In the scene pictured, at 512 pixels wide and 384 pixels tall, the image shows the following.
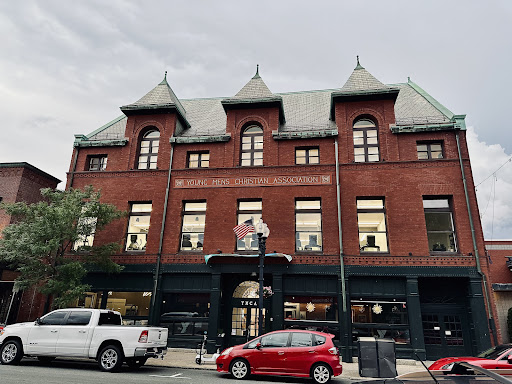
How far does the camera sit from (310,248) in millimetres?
17156

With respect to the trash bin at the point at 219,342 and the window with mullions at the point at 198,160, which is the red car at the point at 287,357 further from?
the window with mullions at the point at 198,160

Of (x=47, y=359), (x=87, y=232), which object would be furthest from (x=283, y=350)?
(x=87, y=232)

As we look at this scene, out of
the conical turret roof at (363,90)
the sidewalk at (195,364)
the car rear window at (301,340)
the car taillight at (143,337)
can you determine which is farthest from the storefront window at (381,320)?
the conical turret roof at (363,90)

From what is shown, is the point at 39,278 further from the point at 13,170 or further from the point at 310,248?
the point at 310,248

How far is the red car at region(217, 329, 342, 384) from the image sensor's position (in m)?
10.1

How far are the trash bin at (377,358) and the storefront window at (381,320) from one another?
173 inches

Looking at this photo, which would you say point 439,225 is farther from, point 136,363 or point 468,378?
point 468,378

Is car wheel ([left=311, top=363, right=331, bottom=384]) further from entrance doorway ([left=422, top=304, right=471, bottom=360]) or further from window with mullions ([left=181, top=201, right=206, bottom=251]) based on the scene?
window with mullions ([left=181, top=201, right=206, bottom=251])

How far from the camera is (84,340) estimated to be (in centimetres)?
1105

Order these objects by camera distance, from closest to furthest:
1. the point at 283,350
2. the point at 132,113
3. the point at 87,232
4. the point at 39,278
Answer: the point at 283,350 < the point at 39,278 < the point at 87,232 < the point at 132,113

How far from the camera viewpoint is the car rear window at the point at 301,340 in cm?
1052

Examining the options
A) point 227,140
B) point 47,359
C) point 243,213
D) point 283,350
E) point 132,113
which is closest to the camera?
point 283,350

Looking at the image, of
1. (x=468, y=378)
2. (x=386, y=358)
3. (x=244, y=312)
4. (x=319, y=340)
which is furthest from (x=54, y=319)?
(x=468, y=378)

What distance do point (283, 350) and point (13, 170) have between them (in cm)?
2034
